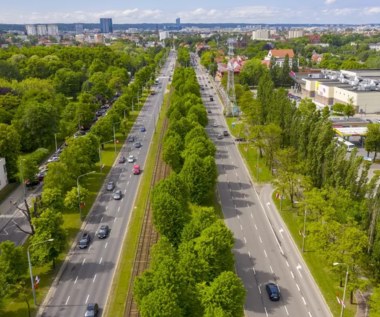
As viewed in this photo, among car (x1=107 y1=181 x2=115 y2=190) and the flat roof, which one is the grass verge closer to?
car (x1=107 y1=181 x2=115 y2=190)

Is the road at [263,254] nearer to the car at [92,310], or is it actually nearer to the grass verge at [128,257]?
the grass verge at [128,257]

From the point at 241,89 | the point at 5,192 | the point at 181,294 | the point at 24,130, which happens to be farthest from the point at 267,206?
the point at 241,89

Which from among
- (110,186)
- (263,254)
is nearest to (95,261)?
(263,254)

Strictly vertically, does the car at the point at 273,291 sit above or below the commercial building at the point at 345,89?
below

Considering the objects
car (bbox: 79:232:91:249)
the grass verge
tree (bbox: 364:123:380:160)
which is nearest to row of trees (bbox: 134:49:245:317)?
the grass verge

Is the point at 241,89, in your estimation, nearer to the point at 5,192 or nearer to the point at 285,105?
the point at 285,105

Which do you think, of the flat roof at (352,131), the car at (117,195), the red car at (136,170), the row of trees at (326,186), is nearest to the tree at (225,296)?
the row of trees at (326,186)
